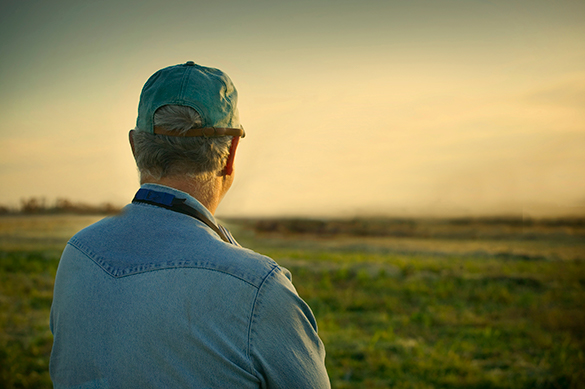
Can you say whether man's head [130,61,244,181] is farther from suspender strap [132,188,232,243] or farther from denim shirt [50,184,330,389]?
denim shirt [50,184,330,389]

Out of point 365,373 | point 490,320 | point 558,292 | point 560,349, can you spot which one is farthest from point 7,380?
point 558,292

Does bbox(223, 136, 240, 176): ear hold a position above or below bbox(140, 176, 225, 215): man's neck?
above

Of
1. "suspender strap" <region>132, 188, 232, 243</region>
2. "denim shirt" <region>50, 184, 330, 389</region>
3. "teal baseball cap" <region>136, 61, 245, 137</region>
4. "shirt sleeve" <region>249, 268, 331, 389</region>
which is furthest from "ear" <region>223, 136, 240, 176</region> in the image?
"shirt sleeve" <region>249, 268, 331, 389</region>

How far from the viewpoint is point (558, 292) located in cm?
1135

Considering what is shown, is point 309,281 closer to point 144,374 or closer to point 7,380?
point 7,380

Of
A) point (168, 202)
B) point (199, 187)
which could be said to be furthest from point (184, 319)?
point (199, 187)

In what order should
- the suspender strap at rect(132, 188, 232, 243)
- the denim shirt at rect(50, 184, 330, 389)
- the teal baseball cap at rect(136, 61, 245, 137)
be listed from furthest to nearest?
the teal baseball cap at rect(136, 61, 245, 137) → the suspender strap at rect(132, 188, 232, 243) → the denim shirt at rect(50, 184, 330, 389)

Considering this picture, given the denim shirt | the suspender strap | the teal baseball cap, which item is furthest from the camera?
the teal baseball cap

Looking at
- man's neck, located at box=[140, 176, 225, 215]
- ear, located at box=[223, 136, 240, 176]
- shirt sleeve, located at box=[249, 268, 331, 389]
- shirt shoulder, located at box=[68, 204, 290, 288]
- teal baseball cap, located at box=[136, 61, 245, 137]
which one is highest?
teal baseball cap, located at box=[136, 61, 245, 137]

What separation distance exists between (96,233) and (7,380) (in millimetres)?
4852

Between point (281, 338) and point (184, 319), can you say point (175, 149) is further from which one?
point (281, 338)

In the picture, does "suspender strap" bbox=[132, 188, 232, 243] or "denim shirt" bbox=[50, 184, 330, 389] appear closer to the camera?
"denim shirt" bbox=[50, 184, 330, 389]

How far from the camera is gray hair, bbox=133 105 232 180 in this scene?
124 cm

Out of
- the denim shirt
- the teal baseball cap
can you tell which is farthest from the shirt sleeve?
the teal baseball cap
